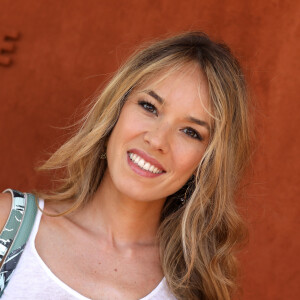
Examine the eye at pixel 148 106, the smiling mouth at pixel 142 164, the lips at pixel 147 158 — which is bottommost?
the smiling mouth at pixel 142 164

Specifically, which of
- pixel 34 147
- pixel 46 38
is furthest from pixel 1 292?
pixel 46 38

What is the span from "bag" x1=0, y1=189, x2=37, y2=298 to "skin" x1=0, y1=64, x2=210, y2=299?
9 cm

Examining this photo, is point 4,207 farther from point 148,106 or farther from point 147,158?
point 148,106

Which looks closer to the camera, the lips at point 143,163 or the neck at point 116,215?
the lips at point 143,163

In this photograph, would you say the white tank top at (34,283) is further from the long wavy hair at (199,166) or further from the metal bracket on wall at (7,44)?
the metal bracket on wall at (7,44)

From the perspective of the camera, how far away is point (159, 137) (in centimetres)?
241

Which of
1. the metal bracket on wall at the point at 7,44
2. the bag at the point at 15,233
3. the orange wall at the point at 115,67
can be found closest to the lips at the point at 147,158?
the bag at the point at 15,233

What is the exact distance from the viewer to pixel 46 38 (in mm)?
3494

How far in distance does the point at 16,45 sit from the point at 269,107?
1327 mm

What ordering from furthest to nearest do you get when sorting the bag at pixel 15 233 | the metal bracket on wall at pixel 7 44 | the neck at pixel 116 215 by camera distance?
the metal bracket on wall at pixel 7 44, the neck at pixel 116 215, the bag at pixel 15 233

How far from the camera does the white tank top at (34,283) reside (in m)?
2.22

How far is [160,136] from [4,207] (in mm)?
594

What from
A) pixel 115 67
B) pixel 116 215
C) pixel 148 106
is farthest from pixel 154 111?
pixel 115 67

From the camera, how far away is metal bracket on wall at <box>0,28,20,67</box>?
3391 mm
